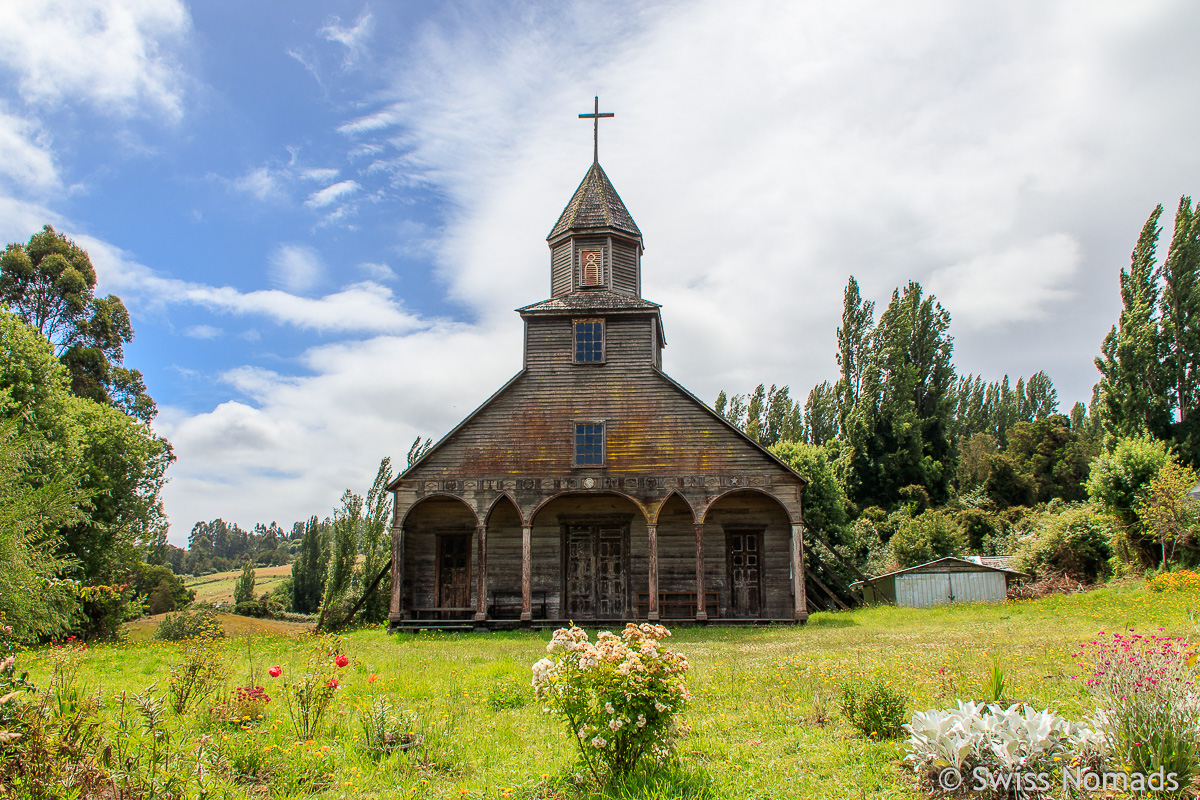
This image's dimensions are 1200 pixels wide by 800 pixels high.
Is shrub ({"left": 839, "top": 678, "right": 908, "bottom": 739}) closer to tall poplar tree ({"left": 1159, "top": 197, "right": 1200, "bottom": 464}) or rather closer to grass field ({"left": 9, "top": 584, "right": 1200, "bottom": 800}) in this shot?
grass field ({"left": 9, "top": 584, "right": 1200, "bottom": 800})

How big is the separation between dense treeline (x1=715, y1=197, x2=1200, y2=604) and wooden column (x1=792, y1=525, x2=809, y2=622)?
1272 cm

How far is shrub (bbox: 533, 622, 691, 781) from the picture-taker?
570cm

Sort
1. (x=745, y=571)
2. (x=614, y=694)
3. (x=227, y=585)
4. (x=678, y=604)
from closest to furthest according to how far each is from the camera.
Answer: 1. (x=614, y=694)
2. (x=678, y=604)
3. (x=745, y=571)
4. (x=227, y=585)

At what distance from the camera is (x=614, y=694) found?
5715mm

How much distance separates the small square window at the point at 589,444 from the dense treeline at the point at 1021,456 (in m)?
16.1

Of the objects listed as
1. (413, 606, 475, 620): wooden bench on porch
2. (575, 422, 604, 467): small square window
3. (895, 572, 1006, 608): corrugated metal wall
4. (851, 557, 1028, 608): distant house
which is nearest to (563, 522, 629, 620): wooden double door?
(575, 422, 604, 467): small square window

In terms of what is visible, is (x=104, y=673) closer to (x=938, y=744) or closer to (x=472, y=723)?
(x=472, y=723)

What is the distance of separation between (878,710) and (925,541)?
28.4 metres

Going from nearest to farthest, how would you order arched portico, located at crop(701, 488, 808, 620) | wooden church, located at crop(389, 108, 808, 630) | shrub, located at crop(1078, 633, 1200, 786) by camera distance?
shrub, located at crop(1078, 633, 1200, 786) → wooden church, located at crop(389, 108, 808, 630) → arched portico, located at crop(701, 488, 808, 620)

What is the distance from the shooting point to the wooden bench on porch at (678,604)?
22375 millimetres

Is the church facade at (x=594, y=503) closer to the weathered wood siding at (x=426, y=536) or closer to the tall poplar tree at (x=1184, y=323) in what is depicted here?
the weathered wood siding at (x=426, y=536)

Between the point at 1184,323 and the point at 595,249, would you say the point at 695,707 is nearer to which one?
the point at 595,249

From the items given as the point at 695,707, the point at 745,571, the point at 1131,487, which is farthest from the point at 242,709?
the point at 1131,487

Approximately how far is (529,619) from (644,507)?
A: 15.6 feet
